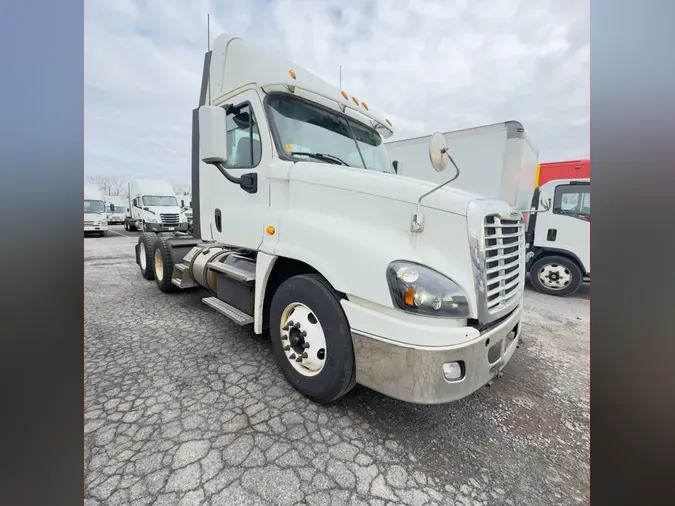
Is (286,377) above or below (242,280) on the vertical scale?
below

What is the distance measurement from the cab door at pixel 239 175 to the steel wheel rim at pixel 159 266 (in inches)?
101

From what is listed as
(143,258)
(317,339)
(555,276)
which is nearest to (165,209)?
(143,258)

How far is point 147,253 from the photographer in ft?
20.4

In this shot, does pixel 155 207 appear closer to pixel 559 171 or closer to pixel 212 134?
pixel 212 134

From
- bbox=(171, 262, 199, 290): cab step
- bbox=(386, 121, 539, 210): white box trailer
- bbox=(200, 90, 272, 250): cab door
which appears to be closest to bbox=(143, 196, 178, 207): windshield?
bbox=(171, 262, 199, 290): cab step

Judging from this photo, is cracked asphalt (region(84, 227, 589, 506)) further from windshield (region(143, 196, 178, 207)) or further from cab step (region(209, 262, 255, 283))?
windshield (region(143, 196, 178, 207))

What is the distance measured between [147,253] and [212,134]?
456 cm

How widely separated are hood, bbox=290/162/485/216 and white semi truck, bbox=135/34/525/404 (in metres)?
0.01

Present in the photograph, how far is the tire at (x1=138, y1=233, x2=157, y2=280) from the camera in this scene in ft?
20.3
